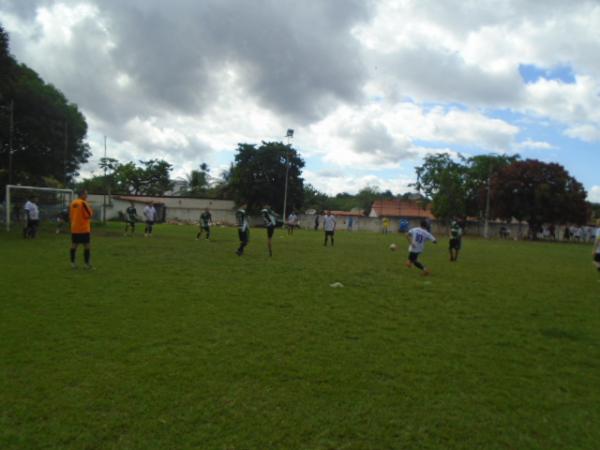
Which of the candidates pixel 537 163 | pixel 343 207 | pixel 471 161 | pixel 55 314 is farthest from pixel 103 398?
pixel 343 207

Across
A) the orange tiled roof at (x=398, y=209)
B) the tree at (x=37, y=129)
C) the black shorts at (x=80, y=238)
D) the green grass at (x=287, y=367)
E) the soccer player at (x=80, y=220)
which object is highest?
the tree at (x=37, y=129)

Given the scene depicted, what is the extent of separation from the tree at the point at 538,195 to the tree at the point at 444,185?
499cm

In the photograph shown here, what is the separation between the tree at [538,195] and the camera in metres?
46.0

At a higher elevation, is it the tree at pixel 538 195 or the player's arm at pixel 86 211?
the tree at pixel 538 195

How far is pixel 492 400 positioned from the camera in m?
4.07

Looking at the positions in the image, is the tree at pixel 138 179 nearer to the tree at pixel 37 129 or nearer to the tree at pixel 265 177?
the tree at pixel 265 177

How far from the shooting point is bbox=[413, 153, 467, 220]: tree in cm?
5359

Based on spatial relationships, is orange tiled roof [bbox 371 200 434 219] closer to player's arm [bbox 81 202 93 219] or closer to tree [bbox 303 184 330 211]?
tree [bbox 303 184 330 211]

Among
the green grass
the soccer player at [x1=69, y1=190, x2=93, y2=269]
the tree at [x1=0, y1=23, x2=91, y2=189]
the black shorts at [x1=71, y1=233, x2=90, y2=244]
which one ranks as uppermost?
the tree at [x1=0, y1=23, x2=91, y2=189]

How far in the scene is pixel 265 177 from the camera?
51.4 meters

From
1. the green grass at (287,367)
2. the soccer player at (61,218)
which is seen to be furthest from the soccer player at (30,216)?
the green grass at (287,367)

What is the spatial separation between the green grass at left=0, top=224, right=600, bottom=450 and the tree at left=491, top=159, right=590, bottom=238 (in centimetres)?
4233

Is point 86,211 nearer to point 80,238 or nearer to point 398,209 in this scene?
point 80,238

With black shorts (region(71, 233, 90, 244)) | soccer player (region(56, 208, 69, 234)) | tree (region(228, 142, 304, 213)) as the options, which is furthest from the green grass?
tree (region(228, 142, 304, 213))
